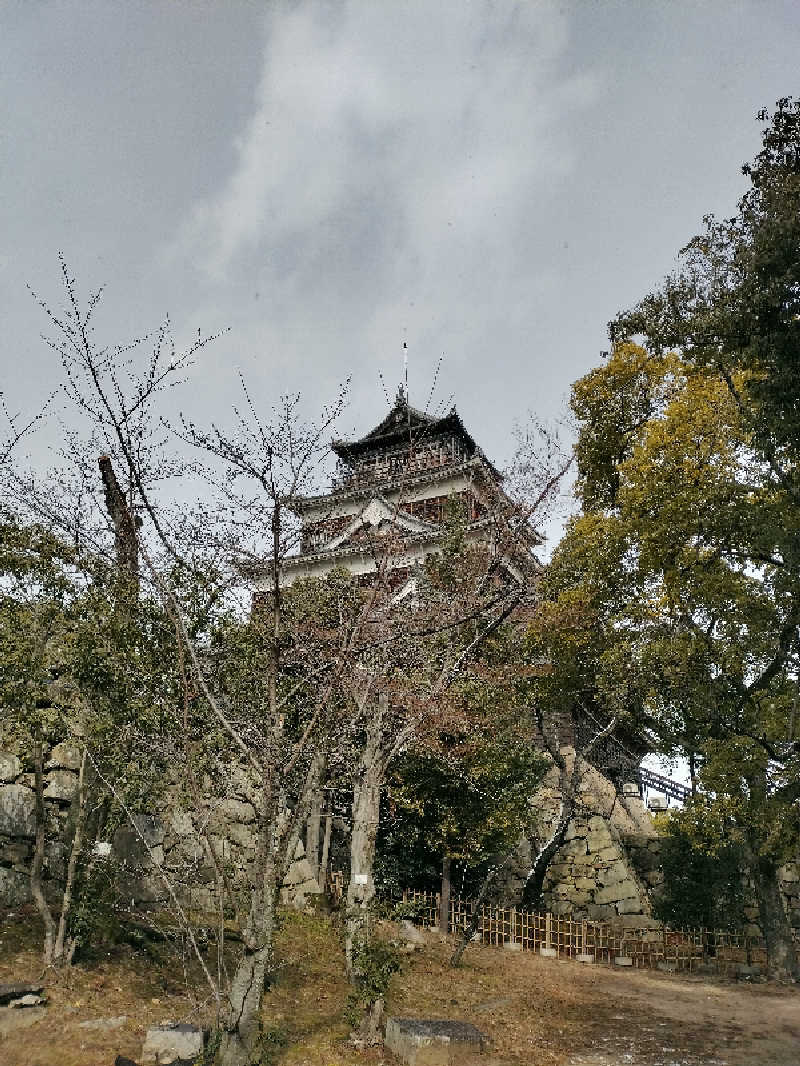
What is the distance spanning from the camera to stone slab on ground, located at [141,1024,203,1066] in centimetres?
649

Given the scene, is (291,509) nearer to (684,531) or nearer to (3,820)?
(3,820)

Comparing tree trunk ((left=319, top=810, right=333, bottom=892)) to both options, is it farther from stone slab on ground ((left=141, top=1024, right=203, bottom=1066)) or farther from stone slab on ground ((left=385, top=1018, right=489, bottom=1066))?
stone slab on ground ((left=141, top=1024, right=203, bottom=1066))

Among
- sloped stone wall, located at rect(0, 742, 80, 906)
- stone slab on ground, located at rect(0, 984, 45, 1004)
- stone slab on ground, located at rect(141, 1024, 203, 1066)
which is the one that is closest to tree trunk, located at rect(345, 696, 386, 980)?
stone slab on ground, located at rect(141, 1024, 203, 1066)

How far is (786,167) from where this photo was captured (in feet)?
27.8

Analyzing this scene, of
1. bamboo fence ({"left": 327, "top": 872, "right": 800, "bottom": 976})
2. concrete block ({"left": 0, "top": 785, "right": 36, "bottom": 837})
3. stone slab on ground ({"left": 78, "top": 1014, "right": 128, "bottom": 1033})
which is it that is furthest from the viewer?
bamboo fence ({"left": 327, "top": 872, "right": 800, "bottom": 976})

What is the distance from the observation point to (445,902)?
15.3m

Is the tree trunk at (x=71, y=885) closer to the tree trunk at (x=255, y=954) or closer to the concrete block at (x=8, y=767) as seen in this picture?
the concrete block at (x=8, y=767)

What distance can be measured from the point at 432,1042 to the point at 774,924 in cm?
960

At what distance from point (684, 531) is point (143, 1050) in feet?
38.8

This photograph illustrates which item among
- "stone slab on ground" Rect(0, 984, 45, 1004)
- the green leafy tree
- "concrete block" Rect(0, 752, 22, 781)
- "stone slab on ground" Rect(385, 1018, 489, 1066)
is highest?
the green leafy tree

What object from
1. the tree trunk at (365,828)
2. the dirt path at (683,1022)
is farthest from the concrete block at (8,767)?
the dirt path at (683,1022)

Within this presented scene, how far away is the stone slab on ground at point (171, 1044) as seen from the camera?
21.3 feet

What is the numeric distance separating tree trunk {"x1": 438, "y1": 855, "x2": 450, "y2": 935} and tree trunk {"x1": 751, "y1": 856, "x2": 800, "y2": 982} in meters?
6.16

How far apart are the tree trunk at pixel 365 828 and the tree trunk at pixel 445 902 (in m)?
4.89
